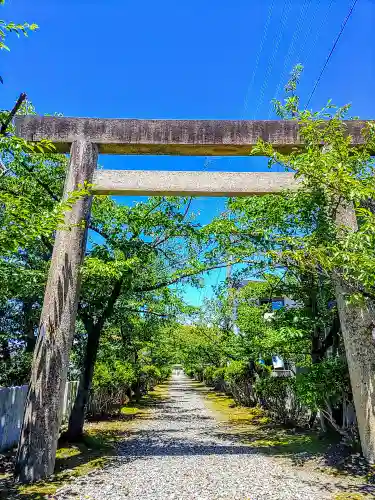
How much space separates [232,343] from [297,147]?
10.3 meters

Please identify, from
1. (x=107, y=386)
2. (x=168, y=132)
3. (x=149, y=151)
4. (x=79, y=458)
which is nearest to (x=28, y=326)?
(x=107, y=386)

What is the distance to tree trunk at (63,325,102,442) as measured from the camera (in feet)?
25.8

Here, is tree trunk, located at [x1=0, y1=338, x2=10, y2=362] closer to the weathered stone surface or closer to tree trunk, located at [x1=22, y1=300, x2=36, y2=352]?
tree trunk, located at [x1=22, y1=300, x2=36, y2=352]

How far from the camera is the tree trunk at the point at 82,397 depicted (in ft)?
25.8

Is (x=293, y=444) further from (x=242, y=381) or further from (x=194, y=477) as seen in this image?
(x=242, y=381)

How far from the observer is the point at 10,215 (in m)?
3.79

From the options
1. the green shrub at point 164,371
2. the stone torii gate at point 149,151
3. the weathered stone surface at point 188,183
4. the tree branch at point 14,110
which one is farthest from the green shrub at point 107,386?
the green shrub at point 164,371

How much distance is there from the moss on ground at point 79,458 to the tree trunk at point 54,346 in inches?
9.1

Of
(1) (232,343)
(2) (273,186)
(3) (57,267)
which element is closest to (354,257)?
(2) (273,186)

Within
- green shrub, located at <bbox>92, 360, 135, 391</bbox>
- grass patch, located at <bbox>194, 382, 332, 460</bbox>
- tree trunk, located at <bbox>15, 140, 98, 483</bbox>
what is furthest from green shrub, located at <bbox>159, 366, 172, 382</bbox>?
tree trunk, located at <bbox>15, 140, 98, 483</bbox>

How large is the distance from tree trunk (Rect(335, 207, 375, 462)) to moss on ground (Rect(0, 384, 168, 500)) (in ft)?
14.0

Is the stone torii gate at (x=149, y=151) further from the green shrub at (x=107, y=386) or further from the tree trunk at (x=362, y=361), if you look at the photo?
the green shrub at (x=107, y=386)

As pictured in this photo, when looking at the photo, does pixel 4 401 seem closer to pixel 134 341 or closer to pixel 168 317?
pixel 168 317

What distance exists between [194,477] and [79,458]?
236 cm
